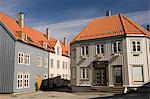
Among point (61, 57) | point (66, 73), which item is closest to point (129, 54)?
point (61, 57)

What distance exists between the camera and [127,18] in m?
33.0

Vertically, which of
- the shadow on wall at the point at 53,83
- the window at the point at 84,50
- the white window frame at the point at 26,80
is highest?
the window at the point at 84,50

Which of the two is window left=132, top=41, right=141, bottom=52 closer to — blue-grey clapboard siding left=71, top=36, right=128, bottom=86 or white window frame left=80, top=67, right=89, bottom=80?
blue-grey clapboard siding left=71, top=36, right=128, bottom=86

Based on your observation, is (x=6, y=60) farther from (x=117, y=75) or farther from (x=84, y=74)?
(x=117, y=75)

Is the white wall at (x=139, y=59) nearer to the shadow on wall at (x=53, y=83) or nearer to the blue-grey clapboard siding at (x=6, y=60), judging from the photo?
the blue-grey clapboard siding at (x=6, y=60)

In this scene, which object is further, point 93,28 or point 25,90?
point 93,28

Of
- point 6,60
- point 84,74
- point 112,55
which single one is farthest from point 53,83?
point 112,55

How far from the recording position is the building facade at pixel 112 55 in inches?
1100

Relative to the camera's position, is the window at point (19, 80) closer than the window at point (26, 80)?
Yes

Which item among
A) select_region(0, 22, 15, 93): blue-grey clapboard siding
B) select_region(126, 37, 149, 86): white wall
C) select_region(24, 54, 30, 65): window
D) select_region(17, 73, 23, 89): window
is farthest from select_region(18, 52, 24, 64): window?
select_region(126, 37, 149, 86): white wall

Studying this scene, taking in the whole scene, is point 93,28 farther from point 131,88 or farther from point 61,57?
point 61,57

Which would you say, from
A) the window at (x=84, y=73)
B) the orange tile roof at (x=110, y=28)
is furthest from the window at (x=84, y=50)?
the window at (x=84, y=73)

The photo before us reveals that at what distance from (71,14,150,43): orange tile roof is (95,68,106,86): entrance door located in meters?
4.84

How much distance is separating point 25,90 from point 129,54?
15.3 meters
